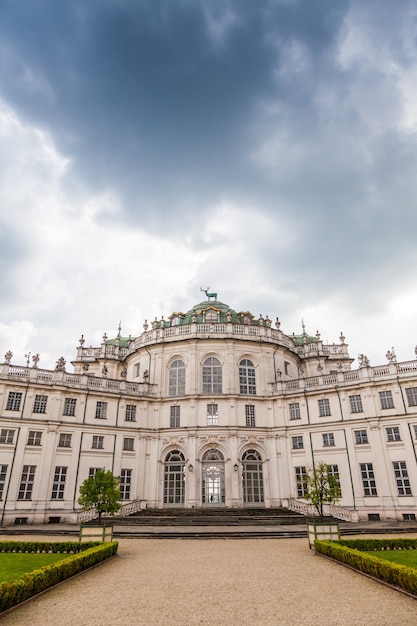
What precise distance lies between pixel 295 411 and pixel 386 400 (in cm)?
865

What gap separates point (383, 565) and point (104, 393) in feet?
100

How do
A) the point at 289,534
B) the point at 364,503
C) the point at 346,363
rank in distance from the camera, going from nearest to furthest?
the point at 289,534
the point at 364,503
the point at 346,363

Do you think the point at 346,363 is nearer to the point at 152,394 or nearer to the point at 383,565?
the point at 152,394

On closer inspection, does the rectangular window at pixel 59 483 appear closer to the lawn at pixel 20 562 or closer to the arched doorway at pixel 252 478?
the arched doorway at pixel 252 478

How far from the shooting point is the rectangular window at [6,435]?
33.1 metres

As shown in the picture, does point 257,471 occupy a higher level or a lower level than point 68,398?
lower

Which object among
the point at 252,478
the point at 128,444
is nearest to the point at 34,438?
the point at 128,444

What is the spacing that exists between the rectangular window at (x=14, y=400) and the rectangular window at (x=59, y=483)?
6.43 m

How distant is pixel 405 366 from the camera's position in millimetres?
35375

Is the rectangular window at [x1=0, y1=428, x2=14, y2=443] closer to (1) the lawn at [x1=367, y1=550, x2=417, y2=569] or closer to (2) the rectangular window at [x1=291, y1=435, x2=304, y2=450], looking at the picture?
(2) the rectangular window at [x1=291, y1=435, x2=304, y2=450]

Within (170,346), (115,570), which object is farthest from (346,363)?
(115,570)

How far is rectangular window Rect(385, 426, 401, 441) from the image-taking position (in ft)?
111

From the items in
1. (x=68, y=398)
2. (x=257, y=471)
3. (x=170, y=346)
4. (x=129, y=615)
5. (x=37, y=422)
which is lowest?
(x=129, y=615)

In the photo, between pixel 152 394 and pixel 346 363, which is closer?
pixel 152 394
